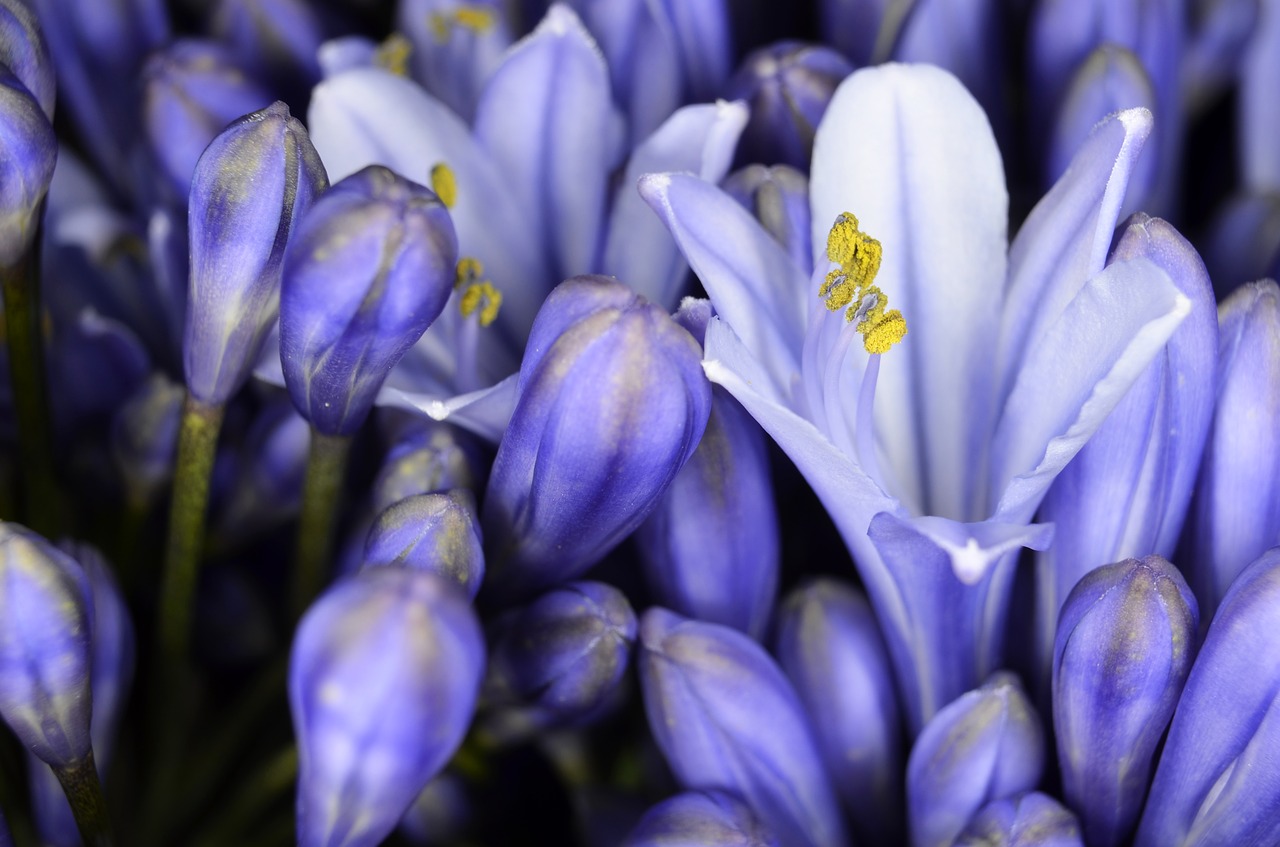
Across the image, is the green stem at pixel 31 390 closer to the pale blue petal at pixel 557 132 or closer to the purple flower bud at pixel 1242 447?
the pale blue petal at pixel 557 132

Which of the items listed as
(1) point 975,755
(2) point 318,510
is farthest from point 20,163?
(1) point 975,755

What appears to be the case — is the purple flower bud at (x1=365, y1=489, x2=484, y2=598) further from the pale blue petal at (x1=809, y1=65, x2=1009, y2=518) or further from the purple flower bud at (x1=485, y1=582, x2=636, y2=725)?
the pale blue petal at (x1=809, y1=65, x2=1009, y2=518)

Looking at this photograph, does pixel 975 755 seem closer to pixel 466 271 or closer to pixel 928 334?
pixel 928 334

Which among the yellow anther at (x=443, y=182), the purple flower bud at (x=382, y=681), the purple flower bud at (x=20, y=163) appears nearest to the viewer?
the purple flower bud at (x=382, y=681)

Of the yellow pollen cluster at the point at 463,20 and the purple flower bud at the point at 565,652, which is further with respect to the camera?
the yellow pollen cluster at the point at 463,20

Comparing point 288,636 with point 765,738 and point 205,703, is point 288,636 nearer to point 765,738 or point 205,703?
point 205,703

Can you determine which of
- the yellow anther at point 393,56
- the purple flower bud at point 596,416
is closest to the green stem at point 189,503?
the purple flower bud at point 596,416

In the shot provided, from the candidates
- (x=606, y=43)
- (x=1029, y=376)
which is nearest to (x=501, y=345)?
(x=606, y=43)
